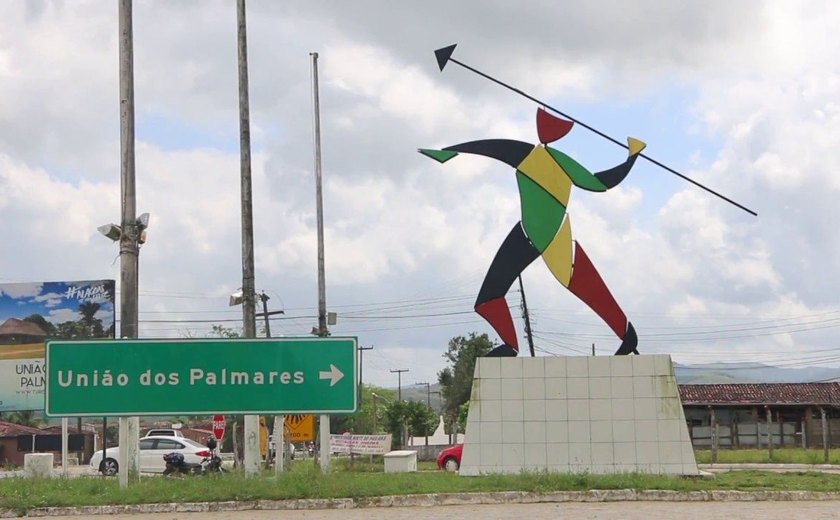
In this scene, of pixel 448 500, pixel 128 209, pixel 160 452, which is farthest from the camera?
pixel 160 452

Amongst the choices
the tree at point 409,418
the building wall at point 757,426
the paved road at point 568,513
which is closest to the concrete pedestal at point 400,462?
the paved road at point 568,513

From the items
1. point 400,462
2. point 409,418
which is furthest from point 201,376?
point 409,418

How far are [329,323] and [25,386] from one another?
472 inches

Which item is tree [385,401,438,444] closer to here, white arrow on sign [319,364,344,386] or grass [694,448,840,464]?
grass [694,448,840,464]

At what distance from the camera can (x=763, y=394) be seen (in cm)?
4850

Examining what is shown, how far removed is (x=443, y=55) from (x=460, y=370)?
45.2 m

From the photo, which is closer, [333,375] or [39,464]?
[333,375]

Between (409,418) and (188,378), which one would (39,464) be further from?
(409,418)

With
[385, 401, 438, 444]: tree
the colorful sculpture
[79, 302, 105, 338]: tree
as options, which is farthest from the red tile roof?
the colorful sculpture

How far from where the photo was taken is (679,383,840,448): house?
4656 cm

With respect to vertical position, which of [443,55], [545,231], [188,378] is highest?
[443,55]

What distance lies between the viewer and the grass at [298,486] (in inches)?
577

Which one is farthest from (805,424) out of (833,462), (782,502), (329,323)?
(782,502)

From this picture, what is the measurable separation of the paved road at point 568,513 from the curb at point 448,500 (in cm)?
25
